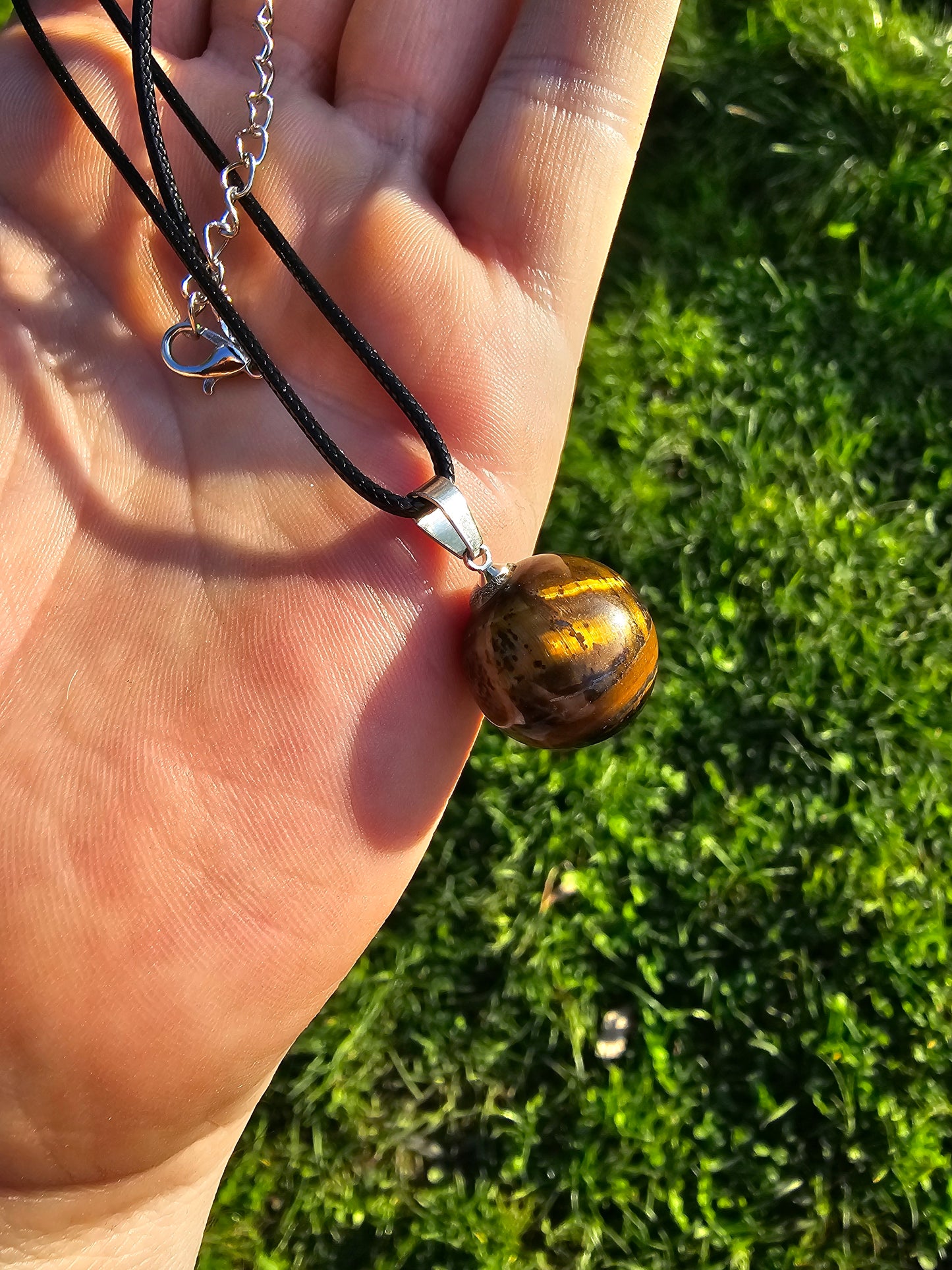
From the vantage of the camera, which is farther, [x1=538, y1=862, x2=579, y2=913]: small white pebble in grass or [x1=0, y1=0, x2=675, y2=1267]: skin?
[x1=538, y1=862, x2=579, y2=913]: small white pebble in grass

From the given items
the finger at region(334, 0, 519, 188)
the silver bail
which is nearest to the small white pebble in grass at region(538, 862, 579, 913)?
the silver bail

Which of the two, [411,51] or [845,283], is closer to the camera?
[411,51]

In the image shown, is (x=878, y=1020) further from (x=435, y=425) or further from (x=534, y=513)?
(x=435, y=425)

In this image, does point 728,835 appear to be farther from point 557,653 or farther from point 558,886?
point 557,653

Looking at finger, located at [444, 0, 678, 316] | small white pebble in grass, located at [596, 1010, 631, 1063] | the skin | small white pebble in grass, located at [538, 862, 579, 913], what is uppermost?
finger, located at [444, 0, 678, 316]

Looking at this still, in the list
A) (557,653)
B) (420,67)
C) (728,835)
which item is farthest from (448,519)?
(728,835)

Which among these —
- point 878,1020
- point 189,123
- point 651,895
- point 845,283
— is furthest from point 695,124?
point 878,1020

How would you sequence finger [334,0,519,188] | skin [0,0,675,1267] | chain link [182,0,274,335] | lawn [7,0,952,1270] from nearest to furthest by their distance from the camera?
skin [0,0,675,1267]
chain link [182,0,274,335]
finger [334,0,519,188]
lawn [7,0,952,1270]

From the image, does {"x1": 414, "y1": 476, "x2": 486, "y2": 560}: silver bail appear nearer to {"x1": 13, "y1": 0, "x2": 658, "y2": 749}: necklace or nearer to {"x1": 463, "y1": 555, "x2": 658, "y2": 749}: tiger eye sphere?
{"x1": 13, "y1": 0, "x2": 658, "y2": 749}: necklace

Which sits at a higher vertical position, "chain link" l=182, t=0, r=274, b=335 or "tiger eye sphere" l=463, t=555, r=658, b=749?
"chain link" l=182, t=0, r=274, b=335
